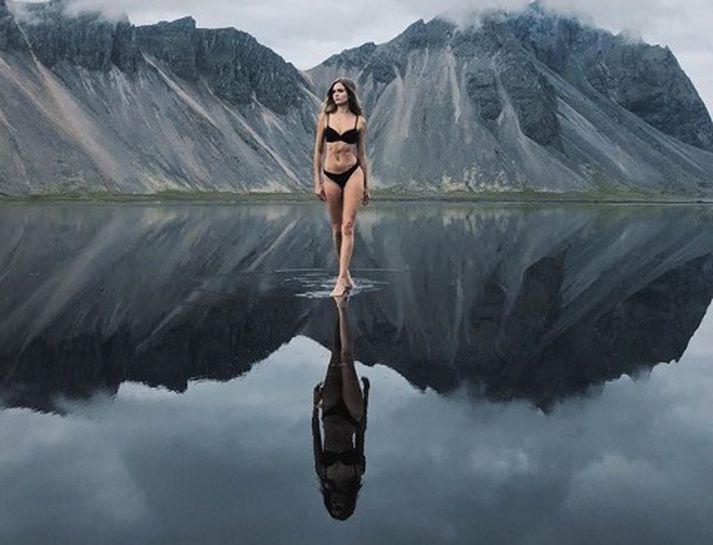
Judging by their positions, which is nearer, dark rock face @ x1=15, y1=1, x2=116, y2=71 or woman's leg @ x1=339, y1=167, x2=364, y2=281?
woman's leg @ x1=339, y1=167, x2=364, y2=281

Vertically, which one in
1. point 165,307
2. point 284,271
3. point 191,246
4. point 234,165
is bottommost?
point 234,165

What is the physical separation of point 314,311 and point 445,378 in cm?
479

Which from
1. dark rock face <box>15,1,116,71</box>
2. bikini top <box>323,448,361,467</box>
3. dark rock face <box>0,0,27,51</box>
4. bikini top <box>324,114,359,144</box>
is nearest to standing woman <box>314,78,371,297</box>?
bikini top <box>324,114,359,144</box>

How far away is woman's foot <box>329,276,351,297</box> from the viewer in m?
15.4

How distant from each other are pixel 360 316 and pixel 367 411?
221 inches

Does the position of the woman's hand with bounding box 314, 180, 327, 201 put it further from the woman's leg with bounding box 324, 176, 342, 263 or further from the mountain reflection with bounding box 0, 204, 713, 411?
the mountain reflection with bounding box 0, 204, 713, 411

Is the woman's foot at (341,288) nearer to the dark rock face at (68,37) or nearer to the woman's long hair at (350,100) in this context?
the woman's long hair at (350,100)

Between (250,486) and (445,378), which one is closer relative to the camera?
(250,486)

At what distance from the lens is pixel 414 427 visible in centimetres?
691

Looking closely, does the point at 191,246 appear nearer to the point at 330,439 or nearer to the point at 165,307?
the point at 165,307

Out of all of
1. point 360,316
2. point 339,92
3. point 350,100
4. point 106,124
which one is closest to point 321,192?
point 350,100

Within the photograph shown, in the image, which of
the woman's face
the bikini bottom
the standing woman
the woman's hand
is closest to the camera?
the woman's face

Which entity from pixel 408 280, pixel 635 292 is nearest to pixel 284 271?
pixel 408 280

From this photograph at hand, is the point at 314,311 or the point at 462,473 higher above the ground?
the point at 462,473
